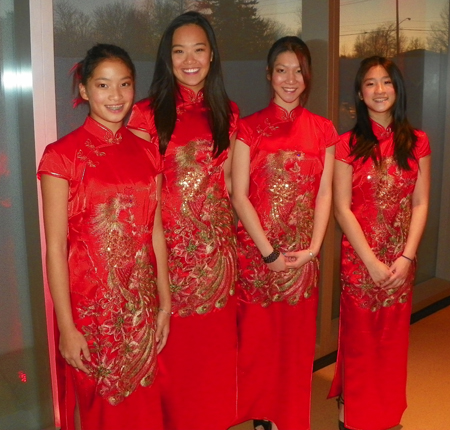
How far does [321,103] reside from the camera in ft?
10.6

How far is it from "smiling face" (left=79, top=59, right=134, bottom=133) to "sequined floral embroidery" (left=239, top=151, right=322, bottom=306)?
0.68 metres

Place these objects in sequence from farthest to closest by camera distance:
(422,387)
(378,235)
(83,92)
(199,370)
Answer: (422,387), (378,235), (199,370), (83,92)

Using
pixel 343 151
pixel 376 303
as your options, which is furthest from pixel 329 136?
pixel 376 303

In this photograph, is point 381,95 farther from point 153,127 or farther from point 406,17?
point 406,17

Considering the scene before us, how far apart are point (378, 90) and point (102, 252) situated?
4.26 ft

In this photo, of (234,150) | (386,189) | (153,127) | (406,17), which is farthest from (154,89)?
(406,17)

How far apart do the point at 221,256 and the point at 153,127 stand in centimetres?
50

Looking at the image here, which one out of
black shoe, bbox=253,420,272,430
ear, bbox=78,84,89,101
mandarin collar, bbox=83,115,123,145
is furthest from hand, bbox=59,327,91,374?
black shoe, bbox=253,420,272,430

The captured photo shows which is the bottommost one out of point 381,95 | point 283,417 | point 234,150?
point 283,417

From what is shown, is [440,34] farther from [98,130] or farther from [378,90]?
[98,130]

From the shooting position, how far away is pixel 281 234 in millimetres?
2316

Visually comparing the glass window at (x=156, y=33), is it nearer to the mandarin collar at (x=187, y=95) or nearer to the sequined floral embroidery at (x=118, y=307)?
the mandarin collar at (x=187, y=95)

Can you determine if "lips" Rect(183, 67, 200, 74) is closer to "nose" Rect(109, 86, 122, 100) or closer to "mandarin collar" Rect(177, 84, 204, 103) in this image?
"mandarin collar" Rect(177, 84, 204, 103)

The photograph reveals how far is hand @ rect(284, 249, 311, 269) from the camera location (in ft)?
7.57
